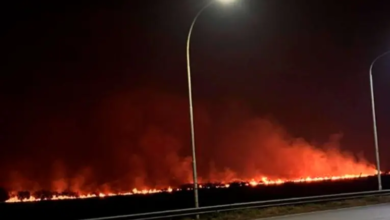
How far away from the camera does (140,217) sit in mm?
23453

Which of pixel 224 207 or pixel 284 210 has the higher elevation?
pixel 224 207

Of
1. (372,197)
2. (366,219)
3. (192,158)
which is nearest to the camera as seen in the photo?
(366,219)

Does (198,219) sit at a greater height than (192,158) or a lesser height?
lesser

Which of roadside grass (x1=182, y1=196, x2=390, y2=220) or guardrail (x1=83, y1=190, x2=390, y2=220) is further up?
guardrail (x1=83, y1=190, x2=390, y2=220)

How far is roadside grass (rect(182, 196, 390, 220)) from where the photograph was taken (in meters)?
25.8

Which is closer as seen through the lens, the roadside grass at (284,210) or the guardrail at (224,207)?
→ the guardrail at (224,207)

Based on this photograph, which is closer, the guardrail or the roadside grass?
the guardrail

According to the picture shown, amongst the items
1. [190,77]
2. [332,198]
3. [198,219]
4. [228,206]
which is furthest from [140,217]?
[332,198]

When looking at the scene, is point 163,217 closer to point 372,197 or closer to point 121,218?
point 121,218

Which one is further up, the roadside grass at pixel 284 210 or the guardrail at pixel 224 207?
the guardrail at pixel 224 207

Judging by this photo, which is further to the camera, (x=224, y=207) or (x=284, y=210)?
(x=284, y=210)

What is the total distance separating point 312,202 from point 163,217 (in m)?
9.90

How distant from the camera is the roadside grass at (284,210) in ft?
84.7

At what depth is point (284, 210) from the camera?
92.6ft
